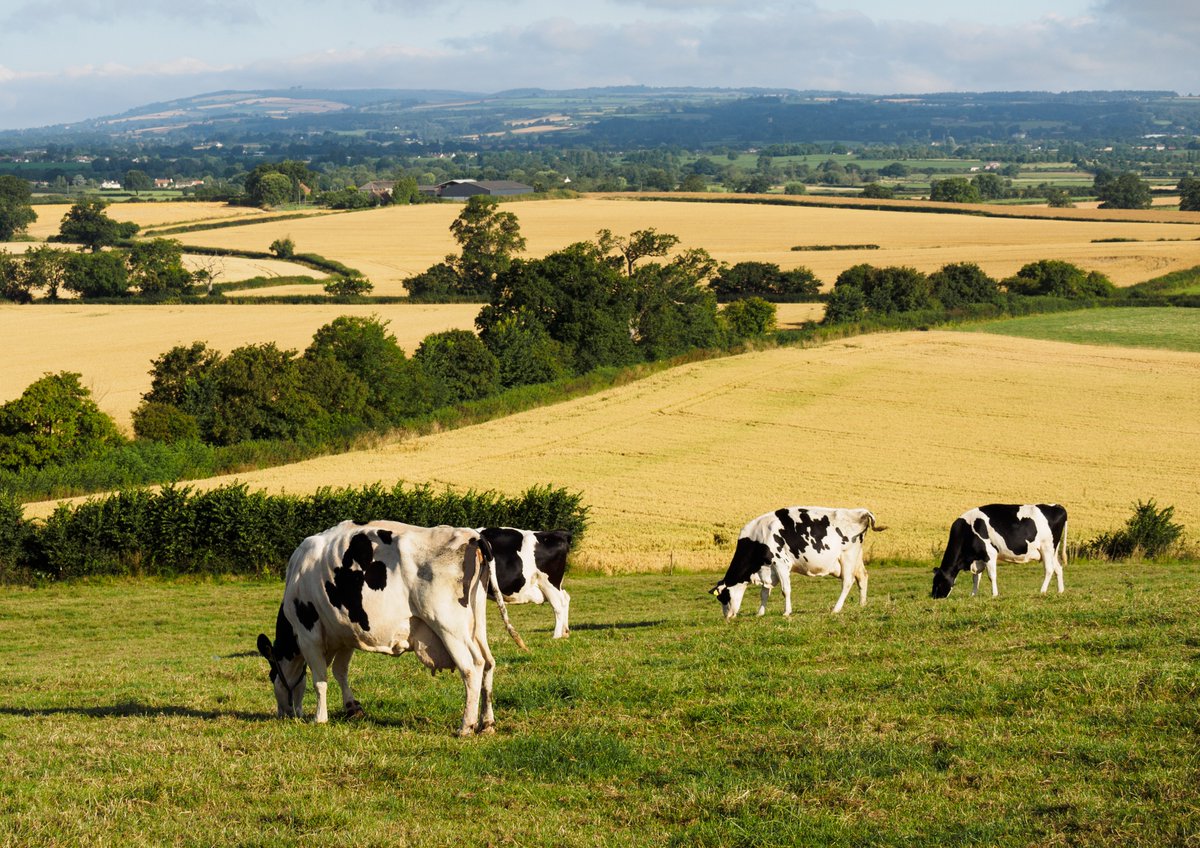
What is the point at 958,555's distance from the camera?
81.6 feet

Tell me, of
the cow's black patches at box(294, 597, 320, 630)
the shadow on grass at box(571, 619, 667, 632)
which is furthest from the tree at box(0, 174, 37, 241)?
the cow's black patches at box(294, 597, 320, 630)

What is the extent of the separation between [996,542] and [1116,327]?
68261 mm

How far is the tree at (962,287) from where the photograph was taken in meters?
97.9

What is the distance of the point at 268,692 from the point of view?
15953mm

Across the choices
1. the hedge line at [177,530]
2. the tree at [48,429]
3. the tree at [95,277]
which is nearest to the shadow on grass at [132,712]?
the hedge line at [177,530]

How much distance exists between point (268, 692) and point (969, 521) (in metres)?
14.7

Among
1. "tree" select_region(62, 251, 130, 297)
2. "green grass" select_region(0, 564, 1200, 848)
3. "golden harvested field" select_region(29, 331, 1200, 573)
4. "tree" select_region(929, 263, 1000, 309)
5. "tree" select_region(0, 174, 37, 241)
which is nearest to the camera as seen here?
"green grass" select_region(0, 564, 1200, 848)

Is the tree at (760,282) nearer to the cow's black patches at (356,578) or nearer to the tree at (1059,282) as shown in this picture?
the tree at (1059,282)

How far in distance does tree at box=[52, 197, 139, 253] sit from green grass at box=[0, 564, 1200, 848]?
14374cm

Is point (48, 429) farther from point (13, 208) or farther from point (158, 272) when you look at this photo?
point (13, 208)

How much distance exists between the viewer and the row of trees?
96312mm

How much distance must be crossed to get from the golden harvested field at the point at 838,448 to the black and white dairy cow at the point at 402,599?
18.4 metres

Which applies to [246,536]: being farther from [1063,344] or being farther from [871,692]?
[1063,344]

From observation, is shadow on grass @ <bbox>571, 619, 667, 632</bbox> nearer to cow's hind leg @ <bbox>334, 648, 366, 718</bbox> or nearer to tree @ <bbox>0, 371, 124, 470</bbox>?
cow's hind leg @ <bbox>334, 648, 366, 718</bbox>
